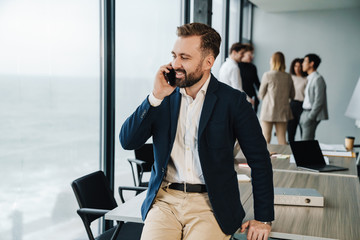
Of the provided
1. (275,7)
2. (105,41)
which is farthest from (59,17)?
(275,7)

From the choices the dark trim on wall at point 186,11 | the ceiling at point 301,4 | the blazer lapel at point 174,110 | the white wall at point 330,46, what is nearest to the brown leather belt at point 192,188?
the blazer lapel at point 174,110

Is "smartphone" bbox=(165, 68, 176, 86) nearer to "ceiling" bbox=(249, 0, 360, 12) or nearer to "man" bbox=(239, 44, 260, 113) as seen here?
"man" bbox=(239, 44, 260, 113)

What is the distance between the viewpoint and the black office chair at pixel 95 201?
2.33 m

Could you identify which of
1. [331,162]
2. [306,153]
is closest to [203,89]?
[306,153]

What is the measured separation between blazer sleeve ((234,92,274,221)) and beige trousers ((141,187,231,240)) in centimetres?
21

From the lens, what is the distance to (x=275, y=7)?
870 cm

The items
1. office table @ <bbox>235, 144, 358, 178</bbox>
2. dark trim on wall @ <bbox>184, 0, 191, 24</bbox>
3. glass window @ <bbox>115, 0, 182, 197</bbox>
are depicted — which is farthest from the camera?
dark trim on wall @ <bbox>184, 0, 191, 24</bbox>

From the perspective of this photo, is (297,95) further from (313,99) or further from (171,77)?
(171,77)

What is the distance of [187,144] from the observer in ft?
5.92

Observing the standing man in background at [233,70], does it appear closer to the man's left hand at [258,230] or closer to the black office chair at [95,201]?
the black office chair at [95,201]

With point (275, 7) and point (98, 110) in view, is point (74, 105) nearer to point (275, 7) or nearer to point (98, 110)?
point (98, 110)

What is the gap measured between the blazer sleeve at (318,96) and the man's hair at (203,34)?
14.6 ft

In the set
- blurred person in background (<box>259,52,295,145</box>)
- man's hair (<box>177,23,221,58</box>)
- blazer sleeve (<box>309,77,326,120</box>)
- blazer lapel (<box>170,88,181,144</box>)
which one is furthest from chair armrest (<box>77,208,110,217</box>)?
blazer sleeve (<box>309,77,326,120</box>)

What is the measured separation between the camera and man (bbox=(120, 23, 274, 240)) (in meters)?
1.74
